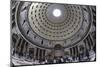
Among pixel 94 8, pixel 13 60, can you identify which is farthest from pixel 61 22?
pixel 13 60

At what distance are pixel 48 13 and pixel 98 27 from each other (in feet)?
2.92

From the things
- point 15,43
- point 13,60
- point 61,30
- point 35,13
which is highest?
point 35,13

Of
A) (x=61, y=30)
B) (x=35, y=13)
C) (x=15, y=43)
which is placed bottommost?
(x=15, y=43)

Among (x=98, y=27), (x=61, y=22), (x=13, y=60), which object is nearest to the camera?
(x=13, y=60)

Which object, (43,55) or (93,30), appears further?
(93,30)

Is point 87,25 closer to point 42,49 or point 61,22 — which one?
point 61,22

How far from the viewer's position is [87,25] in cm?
287

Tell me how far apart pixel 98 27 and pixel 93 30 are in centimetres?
12

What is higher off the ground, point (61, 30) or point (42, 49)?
point (61, 30)

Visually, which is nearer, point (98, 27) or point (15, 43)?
point (15, 43)

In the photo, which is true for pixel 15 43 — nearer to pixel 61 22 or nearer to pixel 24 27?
pixel 24 27

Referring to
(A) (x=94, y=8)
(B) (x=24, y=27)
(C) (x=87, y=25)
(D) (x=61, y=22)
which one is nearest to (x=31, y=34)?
(B) (x=24, y=27)

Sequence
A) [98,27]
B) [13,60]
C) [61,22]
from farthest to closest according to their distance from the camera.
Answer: [98,27]
[61,22]
[13,60]

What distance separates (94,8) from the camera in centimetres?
290
